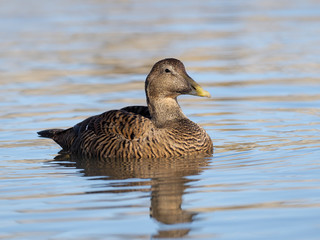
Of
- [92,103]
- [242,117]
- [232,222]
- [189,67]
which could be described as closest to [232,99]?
[242,117]

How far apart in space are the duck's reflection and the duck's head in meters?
0.98

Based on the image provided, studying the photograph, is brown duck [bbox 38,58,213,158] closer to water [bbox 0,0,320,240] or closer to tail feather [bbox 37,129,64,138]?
water [bbox 0,0,320,240]

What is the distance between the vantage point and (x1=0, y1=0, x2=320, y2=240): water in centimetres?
674

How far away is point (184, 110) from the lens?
1309cm

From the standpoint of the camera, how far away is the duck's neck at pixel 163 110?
10055 mm

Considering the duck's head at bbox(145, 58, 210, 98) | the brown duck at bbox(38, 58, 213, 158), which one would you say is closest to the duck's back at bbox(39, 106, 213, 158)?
the brown duck at bbox(38, 58, 213, 158)

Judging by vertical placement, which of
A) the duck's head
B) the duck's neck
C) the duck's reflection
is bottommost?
the duck's reflection

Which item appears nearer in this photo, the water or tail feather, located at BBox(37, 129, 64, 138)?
the water

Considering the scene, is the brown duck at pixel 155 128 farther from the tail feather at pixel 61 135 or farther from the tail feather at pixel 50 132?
the tail feather at pixel 50 132

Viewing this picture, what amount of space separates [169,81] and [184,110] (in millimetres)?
3116

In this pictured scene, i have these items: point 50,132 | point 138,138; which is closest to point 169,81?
point 138,138

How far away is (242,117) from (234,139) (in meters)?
1.45

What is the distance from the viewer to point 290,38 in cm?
1998

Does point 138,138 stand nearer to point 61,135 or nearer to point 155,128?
point 155,128
